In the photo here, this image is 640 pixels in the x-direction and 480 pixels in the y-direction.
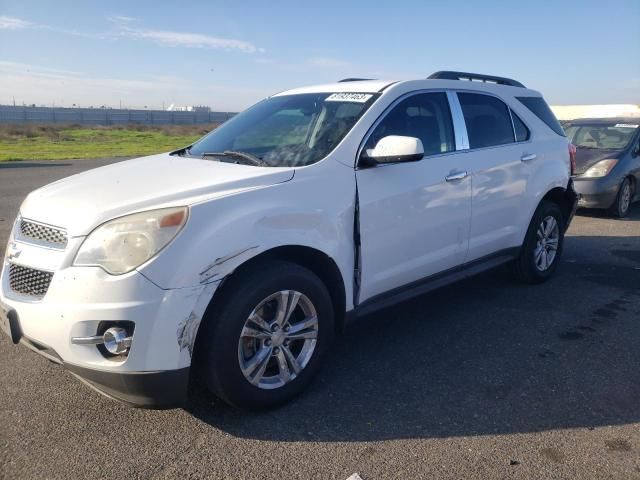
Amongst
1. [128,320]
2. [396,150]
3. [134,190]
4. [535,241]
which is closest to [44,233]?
[134,190]

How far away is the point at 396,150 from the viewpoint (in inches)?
131

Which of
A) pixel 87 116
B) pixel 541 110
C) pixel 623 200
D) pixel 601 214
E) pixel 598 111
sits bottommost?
pixel 601 214

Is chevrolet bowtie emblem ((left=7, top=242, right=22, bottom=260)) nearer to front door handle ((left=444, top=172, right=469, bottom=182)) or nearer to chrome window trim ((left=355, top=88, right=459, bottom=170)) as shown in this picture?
chrome window trim ((left=355, top=88, right=459, bottom=170))

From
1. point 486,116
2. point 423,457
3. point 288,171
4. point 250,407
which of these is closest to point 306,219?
point 288,171

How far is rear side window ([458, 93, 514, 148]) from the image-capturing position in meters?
4.38

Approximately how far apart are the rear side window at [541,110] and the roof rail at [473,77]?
205 millimetres

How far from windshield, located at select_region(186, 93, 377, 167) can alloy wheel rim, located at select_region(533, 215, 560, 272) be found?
2537 millimetres

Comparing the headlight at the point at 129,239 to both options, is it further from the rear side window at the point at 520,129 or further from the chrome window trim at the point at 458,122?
the rear side window at the point at 520,129

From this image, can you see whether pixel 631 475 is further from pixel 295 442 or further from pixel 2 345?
pixel 2 345

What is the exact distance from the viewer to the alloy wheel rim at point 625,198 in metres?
9.02

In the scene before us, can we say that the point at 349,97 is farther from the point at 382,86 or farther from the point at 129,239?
the point at 129,239

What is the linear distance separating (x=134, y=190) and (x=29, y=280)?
27.9 inches

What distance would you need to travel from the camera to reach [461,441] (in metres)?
2.83

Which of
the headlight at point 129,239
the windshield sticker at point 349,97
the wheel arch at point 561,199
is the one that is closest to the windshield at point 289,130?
the windshield sticker at point 349,97
